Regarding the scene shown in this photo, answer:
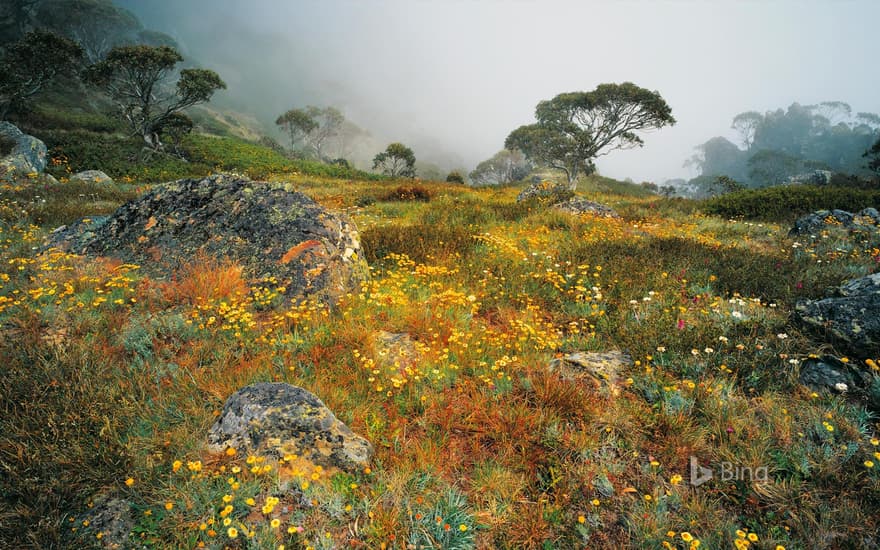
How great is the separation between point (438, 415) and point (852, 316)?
503cm

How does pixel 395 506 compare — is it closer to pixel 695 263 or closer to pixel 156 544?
pixel 156 544

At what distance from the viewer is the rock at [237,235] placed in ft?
19.1

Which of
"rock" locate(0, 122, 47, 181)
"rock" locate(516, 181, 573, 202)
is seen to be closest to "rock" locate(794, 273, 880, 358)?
"rock" locate(516, 181, 573, 202)

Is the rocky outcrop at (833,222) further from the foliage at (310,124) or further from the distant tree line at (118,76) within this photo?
the foliage at (310,124)

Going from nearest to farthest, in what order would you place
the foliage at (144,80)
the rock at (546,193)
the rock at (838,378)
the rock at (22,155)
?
the rock at (838,378), the rock at (546,193), the rock at (22,155), the foliage at (144,80)

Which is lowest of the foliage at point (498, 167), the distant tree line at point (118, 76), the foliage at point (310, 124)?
the distant tree line at point (118, 76)

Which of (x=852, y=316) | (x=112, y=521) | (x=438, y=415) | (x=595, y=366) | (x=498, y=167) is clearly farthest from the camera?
(x=498, y=167)

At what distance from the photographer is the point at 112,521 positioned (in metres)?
2.40

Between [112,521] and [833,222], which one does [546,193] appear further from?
[112,521]

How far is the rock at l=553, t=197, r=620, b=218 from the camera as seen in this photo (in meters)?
13.2

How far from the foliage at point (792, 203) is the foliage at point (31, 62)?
4642cm

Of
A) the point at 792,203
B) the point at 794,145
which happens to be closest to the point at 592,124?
the point at 792,203

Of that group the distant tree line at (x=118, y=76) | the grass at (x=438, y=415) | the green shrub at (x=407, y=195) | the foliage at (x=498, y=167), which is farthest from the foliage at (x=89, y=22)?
the grass at (x=438, y=415)

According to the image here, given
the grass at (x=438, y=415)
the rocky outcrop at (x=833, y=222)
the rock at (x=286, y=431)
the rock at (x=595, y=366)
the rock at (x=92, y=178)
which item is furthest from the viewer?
the rock at (x=92, y=178)
